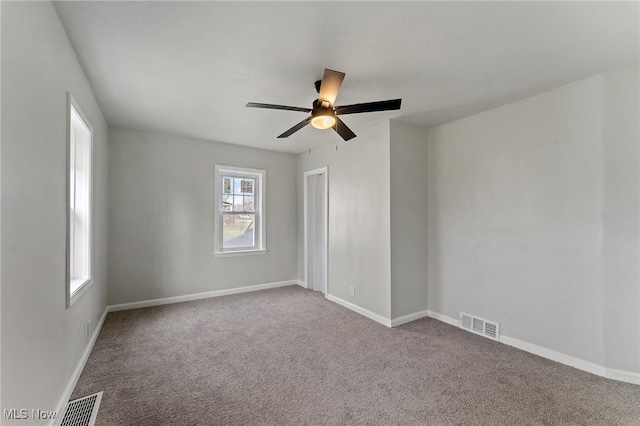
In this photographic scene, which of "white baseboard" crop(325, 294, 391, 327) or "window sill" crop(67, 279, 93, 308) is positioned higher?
"window sill" crop(67, 279, 93, 308)

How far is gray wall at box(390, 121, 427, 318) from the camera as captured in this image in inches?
142

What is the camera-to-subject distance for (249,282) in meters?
5.08

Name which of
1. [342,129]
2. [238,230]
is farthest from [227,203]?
[342,129]

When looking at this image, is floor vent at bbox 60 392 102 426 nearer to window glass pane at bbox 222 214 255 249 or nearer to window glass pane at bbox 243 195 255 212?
window glass pane at bbox 222 214 255 249

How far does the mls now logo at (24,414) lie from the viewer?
4.19 feet

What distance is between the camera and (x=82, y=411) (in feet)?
6.49

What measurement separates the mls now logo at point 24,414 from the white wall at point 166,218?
2.58 m

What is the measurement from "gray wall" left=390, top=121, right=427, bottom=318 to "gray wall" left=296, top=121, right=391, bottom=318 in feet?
0.31

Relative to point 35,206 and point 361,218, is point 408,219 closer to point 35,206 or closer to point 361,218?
point 361,218

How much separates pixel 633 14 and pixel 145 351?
461 cm

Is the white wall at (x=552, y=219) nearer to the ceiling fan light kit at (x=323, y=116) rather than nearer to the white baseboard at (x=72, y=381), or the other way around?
the ceiling fan light kit at (x=323, y=116)

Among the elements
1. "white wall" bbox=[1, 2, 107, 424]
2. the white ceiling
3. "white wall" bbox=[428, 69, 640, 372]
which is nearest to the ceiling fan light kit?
the white ceiling

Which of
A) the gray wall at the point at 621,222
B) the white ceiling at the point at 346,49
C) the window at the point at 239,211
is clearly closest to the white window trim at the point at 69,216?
the white ceiling at the point at 346,49

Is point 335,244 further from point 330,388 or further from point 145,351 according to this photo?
point 145,351
